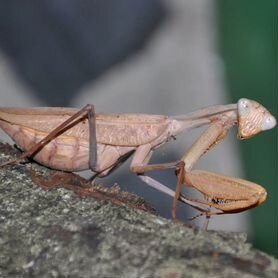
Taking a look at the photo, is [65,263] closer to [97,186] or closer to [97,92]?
[97,186]

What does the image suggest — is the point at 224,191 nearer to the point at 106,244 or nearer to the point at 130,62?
the point at 106,244

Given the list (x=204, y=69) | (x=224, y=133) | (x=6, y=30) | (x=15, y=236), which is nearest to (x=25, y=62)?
(x=6, y=30)

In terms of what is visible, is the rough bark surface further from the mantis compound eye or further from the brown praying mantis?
the mantis compound eye

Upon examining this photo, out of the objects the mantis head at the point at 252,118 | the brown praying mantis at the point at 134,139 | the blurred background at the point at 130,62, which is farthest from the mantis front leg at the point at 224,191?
the blurred background at the point at 130,62

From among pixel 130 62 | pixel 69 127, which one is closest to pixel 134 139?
pixel 69 127

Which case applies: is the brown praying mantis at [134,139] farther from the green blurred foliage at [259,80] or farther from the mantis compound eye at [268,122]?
the green blurred foliage at [259,80]

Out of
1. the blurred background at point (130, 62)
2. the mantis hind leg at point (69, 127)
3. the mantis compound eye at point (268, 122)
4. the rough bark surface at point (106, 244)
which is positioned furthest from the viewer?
the blurred background at point (130, 62)

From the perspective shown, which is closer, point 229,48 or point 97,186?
point 97,186
